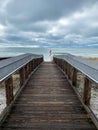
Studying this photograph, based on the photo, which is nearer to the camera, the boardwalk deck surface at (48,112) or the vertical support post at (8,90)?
the boardwalk deck surface at (48,112)

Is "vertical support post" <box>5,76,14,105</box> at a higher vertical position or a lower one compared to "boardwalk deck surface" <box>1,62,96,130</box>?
higher

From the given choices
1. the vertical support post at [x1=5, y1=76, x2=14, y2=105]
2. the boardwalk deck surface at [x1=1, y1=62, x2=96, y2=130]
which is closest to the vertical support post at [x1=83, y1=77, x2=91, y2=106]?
the boardwalk deck surface at [x1=1, y1=62, x2=96, y2=130]

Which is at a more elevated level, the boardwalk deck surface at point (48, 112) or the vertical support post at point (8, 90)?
the vertical support post at point (8, 90)

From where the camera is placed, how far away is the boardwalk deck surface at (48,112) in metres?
3.21

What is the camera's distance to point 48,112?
380 cm

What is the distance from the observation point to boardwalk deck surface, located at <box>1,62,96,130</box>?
10.5 feet

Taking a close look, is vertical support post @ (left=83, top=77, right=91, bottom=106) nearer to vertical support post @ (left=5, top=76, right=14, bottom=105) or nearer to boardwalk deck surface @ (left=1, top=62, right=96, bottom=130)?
boardwalk deck surface @ (left=1, top=62, right=96, bottom=130)

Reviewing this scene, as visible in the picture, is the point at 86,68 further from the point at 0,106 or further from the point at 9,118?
the point at 0,106

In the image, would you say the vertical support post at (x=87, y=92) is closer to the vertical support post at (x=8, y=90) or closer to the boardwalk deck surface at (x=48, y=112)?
the boardwalk deck surface at (x=48, y=112)

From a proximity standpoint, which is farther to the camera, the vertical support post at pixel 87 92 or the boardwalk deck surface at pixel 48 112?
the vertical support post at pixel 87 92

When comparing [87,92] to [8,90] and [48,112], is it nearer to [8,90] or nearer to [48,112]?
[48,112]

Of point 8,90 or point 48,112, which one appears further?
point 8,90

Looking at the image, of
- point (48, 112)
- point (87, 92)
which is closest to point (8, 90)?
point (48, 112)

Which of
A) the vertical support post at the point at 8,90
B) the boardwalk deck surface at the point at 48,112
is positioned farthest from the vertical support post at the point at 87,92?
the vertical support post at the point at 8,90
